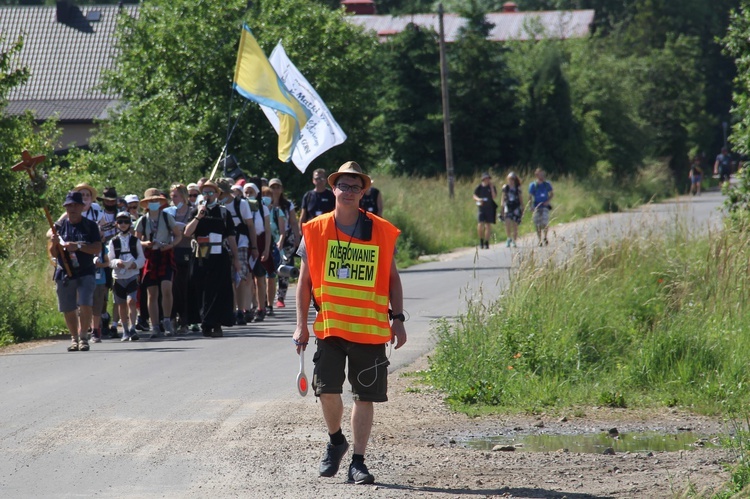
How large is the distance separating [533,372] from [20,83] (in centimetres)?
862

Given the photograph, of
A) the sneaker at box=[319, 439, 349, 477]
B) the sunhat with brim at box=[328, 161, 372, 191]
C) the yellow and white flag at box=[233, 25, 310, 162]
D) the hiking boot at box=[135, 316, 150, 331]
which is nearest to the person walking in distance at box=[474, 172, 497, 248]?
the yellow and white flag at box=[233, 25, 310, 162]

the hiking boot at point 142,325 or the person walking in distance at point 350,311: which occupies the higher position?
the person walking in distance at point 350,311

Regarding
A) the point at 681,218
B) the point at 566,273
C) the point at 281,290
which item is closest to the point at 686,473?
the point at 566,273

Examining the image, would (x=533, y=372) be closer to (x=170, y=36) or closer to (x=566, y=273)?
(x=566, y=273)

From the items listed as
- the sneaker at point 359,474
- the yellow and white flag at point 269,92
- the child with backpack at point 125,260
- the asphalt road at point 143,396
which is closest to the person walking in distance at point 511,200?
the yellow and white flag at point 269,92

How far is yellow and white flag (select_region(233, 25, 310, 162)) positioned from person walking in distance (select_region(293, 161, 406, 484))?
1147cm

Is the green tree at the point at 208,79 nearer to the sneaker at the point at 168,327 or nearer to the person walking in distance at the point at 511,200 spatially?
the person walking in distance at the point at 511,200

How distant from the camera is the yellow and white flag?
1856 centimetres

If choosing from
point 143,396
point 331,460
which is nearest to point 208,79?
point 143,396

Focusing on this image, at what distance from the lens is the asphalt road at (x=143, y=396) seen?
7137mm

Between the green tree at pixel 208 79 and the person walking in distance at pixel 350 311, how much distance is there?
1665cm

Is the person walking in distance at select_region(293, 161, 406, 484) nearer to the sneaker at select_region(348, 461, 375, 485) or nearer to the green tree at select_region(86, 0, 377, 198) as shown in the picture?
the sneaker at select_region(348, 461, 375, 485)

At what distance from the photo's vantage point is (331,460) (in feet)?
23.1

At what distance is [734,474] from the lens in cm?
626
